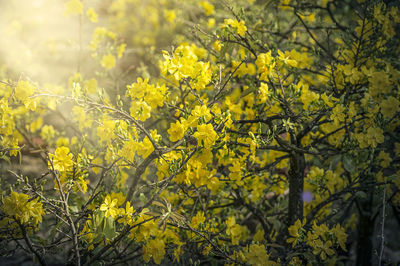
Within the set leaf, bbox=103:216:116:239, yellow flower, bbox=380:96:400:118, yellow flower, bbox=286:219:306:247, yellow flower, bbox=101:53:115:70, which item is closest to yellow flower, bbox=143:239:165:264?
leaf, bbox=103:216:116:239

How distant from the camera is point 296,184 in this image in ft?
6.52

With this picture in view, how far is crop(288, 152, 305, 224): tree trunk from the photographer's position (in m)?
1.95

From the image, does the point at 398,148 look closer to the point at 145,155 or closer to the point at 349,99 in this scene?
the point at 349,99

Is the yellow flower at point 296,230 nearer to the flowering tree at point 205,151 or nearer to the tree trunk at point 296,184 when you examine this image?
the flowering tree at point 205,151

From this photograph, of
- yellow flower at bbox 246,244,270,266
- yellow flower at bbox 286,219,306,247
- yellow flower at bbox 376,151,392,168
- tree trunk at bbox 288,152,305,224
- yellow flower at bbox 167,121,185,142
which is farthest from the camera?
yellow flower at bbox 376,151,392,168

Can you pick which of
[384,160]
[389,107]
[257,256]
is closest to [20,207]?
[257,256]

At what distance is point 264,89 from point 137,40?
14.9 feet

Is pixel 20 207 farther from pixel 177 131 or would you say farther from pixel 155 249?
pixel 177 131

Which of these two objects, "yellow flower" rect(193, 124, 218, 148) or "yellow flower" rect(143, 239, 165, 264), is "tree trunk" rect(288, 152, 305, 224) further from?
"yellow flower" rect(143, 239, 165, 264)

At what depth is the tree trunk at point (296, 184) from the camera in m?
1.95

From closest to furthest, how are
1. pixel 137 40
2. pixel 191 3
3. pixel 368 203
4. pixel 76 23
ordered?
pixel 368 203, pixel 191 3, pixel 137 40, pixel 76 23

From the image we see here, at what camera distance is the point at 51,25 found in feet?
19.5

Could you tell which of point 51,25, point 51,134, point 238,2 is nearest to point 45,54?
point 51,25

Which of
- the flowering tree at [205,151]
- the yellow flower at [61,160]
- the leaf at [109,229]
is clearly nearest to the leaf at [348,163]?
the flowering tree at [205,151]
